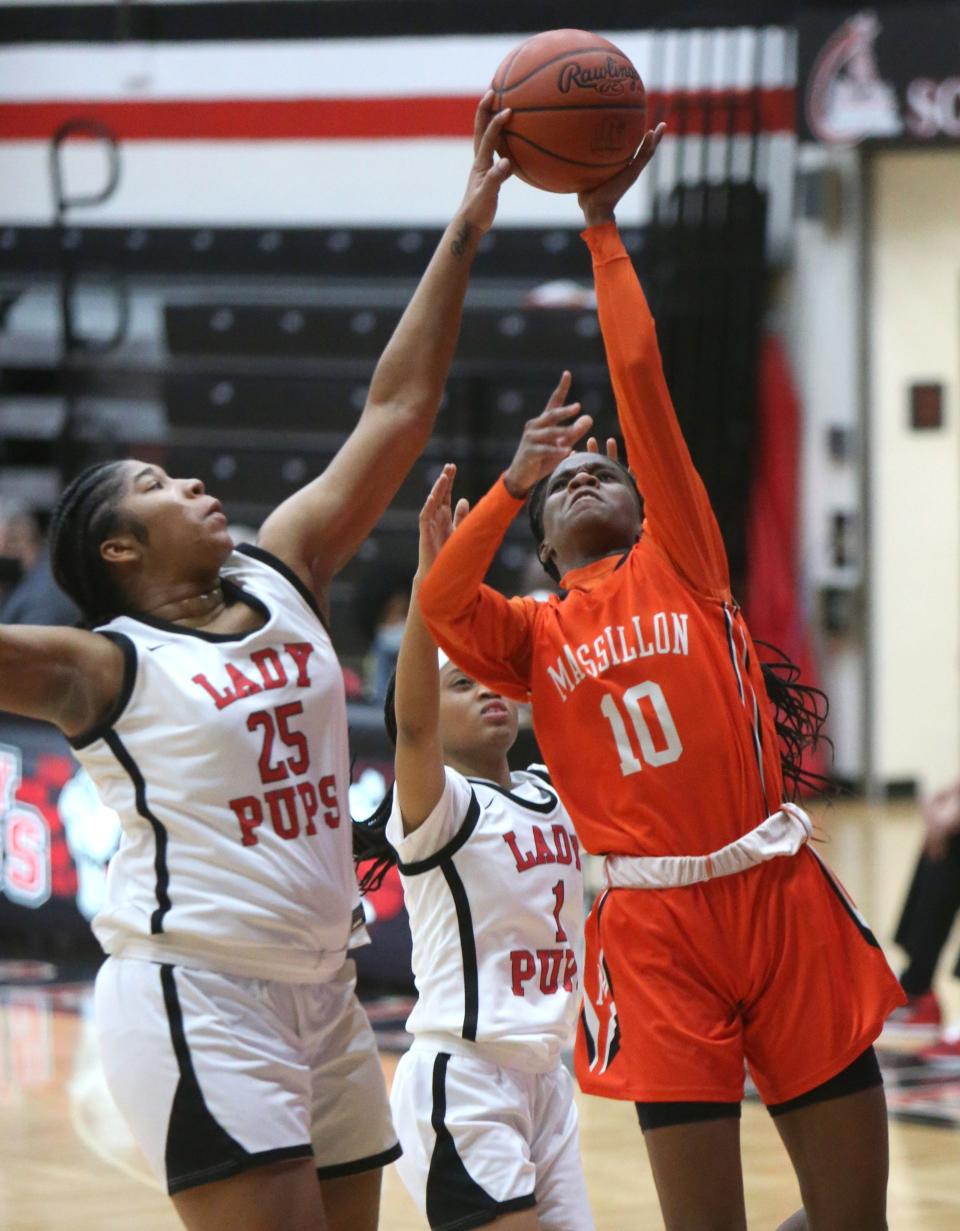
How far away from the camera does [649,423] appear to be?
338cm

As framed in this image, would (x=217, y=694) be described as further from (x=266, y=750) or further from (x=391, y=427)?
(x=391, y=427)

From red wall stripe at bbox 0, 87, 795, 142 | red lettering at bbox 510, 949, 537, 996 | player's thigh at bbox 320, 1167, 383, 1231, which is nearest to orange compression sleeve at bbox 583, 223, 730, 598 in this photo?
red lettering at bbox 510, 949, 537, 996

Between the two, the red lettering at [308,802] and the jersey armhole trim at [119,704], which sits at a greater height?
the jersey armhole trim at [119,704]

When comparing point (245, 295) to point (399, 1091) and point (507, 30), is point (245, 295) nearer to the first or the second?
point (507, 30)

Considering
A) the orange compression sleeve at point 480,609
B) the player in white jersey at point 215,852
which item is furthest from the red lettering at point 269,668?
the orange compression sleeve at point 480,609

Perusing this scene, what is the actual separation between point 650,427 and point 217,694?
86 centimetres

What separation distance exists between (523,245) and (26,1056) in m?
7.02

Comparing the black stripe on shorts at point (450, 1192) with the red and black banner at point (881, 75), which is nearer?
the black stripe on shorts at point (450, 1192)

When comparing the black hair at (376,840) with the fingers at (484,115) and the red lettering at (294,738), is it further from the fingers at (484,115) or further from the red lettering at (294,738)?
the fingers at (484,115)

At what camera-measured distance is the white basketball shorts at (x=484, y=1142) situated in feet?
11.5

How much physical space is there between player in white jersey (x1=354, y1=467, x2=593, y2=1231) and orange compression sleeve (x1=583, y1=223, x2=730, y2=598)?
0.34m

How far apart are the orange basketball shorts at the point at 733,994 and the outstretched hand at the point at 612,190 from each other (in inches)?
44.1

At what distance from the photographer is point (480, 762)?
3.88 metres

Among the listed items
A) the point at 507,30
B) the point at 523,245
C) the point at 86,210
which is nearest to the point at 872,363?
the point at 523,245
